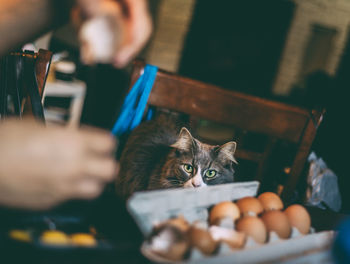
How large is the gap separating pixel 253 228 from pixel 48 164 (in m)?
0.53

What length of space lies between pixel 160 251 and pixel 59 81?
2848 mm

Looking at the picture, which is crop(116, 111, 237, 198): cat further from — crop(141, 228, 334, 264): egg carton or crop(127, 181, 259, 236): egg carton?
crop(141, 228, 334, 264): egg carton

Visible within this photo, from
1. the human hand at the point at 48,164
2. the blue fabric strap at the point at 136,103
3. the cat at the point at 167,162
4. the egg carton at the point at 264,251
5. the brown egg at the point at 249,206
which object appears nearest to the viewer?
the human hand at the point at 48,164

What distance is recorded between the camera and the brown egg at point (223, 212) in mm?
778

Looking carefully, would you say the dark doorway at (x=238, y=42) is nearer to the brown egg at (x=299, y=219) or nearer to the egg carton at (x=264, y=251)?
the brown egg at (x=299, y=219)

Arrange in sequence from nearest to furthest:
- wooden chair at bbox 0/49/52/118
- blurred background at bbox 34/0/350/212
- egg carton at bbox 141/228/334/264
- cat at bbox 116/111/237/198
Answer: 1. egg carton at bbox 141/228/334/264
2. wooden chair at bbox 0/49/52/118
3. cat at bbox 116/111/237/198
4. blurred background at bbox 34/0/350/212

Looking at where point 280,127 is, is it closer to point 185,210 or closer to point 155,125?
point 155,125

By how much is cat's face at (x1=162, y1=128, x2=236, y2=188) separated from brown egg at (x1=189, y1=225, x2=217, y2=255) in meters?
0.65

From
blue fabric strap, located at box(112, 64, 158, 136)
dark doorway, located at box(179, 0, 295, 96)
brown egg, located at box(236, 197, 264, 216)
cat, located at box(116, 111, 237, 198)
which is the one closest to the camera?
brown egg, located at box(236, 197, 264, 216)

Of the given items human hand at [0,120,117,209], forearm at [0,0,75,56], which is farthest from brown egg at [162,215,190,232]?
forearm at [0,0,75,56]

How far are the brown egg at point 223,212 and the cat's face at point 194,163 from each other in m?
0.50

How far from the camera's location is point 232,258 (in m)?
0.59

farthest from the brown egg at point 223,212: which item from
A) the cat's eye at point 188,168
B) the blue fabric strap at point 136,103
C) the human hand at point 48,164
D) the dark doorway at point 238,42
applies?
the dark doorway at point 238,42

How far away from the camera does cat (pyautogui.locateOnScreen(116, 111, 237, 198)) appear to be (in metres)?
1.36
